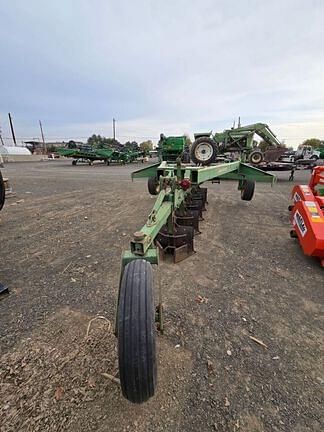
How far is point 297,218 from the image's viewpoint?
3477mm

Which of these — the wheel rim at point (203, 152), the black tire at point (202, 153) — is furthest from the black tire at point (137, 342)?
the wheel rim at point (203, 152)

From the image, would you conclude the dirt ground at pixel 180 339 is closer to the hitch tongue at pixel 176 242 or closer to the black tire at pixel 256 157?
the hitch tongue at pixel 176 242

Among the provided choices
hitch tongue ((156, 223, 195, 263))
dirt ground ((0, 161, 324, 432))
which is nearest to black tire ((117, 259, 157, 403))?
dirt ground ((0, 161, 324, 432))

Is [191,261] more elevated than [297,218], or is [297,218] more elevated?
[297,218]

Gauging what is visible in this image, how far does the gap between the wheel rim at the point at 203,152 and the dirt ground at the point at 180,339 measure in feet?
10.4

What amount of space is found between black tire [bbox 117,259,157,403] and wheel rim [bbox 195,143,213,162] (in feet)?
18.5

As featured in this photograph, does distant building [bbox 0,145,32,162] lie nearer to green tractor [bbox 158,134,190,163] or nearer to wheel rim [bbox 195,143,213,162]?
green tractor [bbox 158,134,190,163]

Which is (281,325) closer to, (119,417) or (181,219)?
(119,417)

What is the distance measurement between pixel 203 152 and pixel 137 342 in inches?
233

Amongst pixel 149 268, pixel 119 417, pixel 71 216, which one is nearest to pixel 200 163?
pixel 71 216

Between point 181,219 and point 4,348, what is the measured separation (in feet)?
8.89

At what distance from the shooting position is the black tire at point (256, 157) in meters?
10.2

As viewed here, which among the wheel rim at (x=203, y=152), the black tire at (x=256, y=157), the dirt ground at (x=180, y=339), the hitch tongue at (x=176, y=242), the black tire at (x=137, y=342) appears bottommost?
the dirt ground at (x=180, y=339)

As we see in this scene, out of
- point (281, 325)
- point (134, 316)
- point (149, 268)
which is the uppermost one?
point (149, 268)
